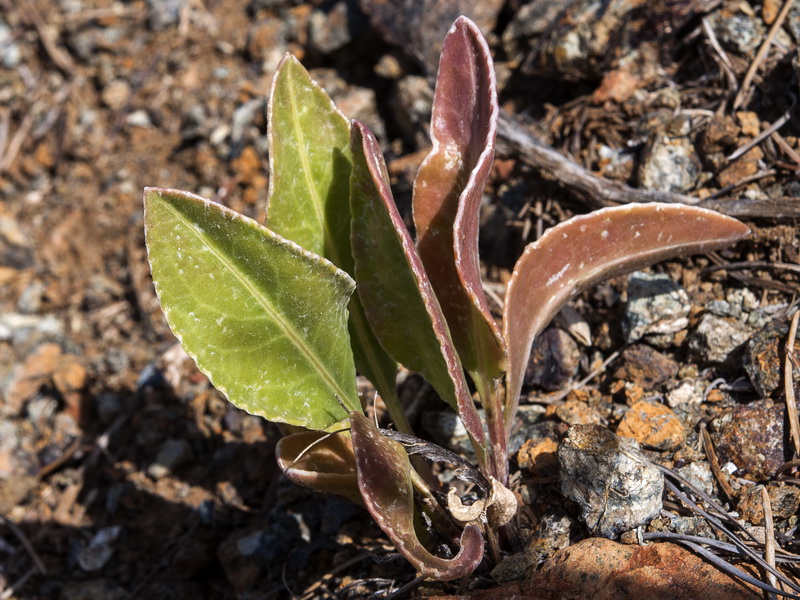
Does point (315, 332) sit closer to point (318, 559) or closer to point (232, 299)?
point (232, 299)

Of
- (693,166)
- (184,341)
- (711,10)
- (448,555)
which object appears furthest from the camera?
(711,10)

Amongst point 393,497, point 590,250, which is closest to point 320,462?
point 393,497

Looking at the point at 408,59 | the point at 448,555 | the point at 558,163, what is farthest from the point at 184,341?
the point at 408,59

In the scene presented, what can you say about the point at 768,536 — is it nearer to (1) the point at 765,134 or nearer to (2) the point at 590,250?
(2) the point at 590,250

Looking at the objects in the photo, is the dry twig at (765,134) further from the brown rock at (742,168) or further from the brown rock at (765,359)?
the brown rock at (765,359)

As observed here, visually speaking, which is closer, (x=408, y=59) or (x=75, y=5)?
(x=408, y=59)

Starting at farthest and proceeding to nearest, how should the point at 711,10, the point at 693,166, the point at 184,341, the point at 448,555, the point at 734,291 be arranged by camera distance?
the point at 711,10, the point at 693,166, the point at 734,291, the point at 448,555, the point at 184,341
